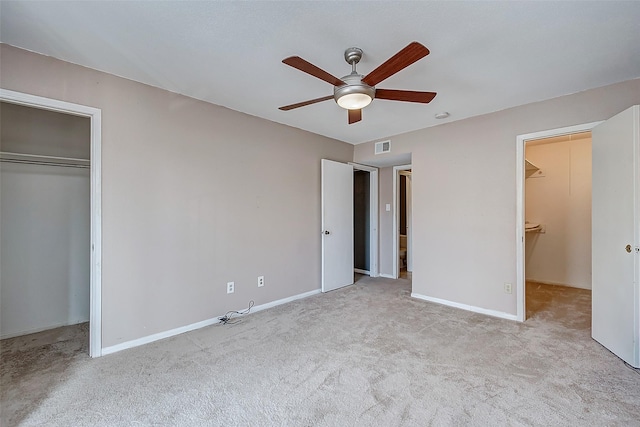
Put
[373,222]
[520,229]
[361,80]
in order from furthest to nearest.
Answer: [373,222] < [520,229] < [361,80]

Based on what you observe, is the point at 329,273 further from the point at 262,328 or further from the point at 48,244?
the point at 48,244

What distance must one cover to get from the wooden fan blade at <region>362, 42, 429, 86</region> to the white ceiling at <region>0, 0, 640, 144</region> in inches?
11.1

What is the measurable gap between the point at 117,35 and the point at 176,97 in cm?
93

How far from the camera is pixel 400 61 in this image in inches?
64.8

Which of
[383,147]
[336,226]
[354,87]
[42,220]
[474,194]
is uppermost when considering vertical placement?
[383,147]

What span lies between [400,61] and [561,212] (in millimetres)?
4662

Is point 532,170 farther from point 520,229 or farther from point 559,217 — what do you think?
point 520,229

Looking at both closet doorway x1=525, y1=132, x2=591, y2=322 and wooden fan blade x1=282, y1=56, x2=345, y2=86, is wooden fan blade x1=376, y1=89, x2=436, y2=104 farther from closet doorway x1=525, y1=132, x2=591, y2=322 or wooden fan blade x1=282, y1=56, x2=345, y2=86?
closet doorway x1=525, y1=132, x2=591, y2=322

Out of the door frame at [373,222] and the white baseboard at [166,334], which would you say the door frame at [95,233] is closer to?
the white baseboard at [166,334]

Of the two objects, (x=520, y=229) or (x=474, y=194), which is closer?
(x=520, y=229)

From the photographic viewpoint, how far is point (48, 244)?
2922 millimetres

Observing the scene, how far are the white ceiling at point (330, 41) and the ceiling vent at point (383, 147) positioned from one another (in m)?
1.52

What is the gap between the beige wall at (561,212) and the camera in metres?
4.45

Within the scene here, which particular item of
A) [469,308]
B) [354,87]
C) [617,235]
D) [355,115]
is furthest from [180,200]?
[617,235]
